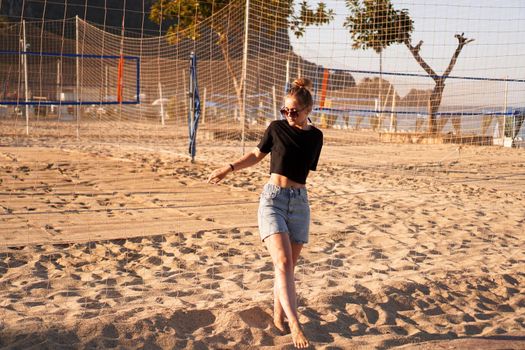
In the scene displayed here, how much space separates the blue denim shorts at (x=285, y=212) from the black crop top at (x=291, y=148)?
9cm

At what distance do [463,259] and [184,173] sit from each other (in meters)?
5.25

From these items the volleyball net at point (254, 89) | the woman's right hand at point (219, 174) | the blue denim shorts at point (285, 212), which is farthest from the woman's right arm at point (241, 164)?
the volleyball net at point (254, 89)

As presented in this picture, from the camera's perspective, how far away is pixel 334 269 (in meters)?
5.27

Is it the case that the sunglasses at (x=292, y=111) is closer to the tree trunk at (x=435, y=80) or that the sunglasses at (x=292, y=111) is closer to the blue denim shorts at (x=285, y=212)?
the blue denim shorts at (x=285, y=212)

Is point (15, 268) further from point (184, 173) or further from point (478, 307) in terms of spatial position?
point (184, 173)

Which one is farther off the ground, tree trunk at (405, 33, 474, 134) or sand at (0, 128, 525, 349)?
tree trunk at (405, 33, 474, 134)

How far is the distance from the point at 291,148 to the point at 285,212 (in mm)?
332

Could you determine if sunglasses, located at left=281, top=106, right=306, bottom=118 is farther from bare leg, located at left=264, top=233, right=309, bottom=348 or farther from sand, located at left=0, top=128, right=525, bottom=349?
sand, located at left=0, top=128, right=525, bottom=349

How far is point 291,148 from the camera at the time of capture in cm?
376

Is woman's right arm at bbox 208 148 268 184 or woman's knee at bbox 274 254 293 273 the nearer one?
woman's knee at bbox 274 254 293 273

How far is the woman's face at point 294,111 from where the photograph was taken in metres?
3.73

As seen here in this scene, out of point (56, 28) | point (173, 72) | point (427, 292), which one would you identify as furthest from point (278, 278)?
point (56, 28)

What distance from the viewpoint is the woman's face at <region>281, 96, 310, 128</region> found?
3.73 meters

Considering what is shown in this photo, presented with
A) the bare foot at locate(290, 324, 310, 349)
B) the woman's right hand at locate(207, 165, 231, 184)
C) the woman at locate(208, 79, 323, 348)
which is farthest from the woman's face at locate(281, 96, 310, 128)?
the bare foot at locate(290, 324, 310, 349)
